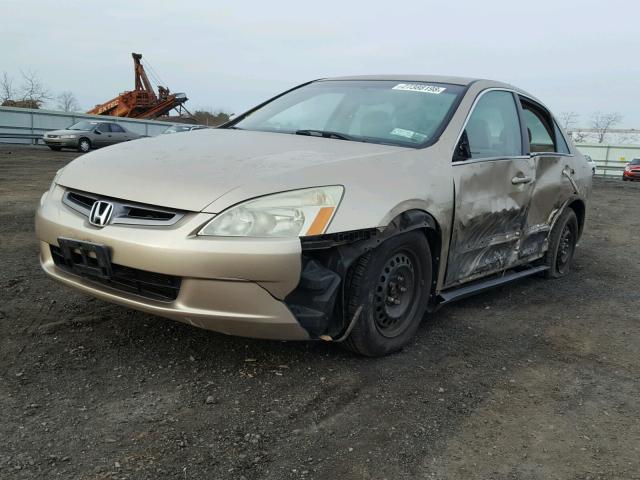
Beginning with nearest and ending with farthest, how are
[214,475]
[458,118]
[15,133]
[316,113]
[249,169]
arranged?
[214,475] → [249,169] → [458,118] → [316,113] → [15,133]

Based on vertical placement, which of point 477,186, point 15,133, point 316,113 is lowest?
point 15,133

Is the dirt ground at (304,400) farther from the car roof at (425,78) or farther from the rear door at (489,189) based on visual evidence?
the car roof at (425,78)

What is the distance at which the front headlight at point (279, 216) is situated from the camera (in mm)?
2609

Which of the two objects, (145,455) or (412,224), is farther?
(412,224)

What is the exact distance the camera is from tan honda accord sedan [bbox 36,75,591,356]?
2.63 meters

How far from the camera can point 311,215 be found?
8.91 feet

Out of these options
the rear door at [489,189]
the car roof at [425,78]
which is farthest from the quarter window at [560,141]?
the car roof at [425,78]

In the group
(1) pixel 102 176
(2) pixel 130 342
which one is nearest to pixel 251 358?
(2) pixel 130 342

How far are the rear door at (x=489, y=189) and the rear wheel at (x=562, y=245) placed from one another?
82 centimetres

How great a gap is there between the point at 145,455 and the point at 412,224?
5.73ft

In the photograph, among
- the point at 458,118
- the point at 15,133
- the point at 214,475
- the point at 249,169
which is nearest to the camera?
the point at 214,475

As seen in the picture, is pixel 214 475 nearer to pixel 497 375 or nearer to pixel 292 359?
pixel 292 359

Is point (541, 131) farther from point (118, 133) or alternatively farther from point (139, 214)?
point (118, 133)

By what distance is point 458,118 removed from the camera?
12.3 feet
